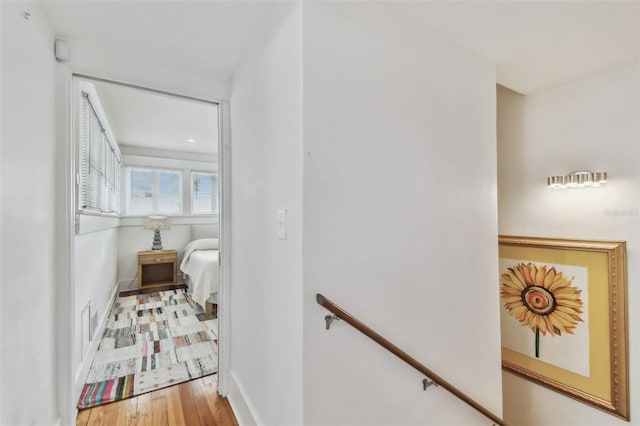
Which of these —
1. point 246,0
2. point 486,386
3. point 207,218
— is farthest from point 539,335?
point 207,218

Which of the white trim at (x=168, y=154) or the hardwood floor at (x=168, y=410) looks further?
the white trim at (x=168, y=154)

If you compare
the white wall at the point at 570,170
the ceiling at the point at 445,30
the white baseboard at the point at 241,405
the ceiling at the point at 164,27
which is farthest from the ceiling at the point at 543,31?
the white baseboard at the point at 241,405

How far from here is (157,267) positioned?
16.2 ft

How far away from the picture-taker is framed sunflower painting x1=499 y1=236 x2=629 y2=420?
1.79 metres

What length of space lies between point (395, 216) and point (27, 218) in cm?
161

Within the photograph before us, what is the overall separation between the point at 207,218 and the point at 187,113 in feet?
8.57

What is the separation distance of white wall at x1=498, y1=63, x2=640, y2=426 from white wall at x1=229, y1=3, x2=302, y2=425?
1990mm

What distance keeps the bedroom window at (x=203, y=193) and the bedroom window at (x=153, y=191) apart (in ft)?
0.82

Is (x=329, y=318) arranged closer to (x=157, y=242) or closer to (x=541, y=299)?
(x=541, y=299)

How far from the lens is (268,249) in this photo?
1.46 meters

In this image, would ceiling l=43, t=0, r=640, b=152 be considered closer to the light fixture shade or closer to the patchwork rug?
the patchwork rug

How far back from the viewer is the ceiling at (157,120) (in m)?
2.94

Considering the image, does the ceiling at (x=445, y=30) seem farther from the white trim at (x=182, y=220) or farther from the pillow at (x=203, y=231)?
the pillow at (x=203, y=231)

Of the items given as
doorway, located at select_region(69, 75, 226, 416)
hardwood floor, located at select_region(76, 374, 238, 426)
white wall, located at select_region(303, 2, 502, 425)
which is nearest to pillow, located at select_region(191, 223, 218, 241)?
doorway, located at select_region(69, 75, 226, 416)
